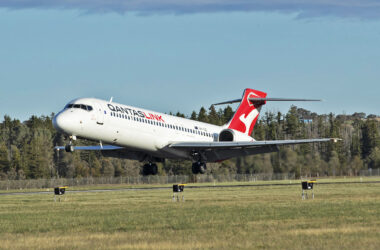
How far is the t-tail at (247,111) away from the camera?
57375mm

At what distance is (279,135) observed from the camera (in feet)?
382

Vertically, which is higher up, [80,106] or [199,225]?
[80,106]

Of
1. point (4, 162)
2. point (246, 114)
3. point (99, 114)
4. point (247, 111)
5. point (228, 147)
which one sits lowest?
point (228, 147)

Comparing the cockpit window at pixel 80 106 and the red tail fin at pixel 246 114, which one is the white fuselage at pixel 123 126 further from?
the red tail fin at pixel 246 114

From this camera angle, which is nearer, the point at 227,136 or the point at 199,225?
the point at 199,225

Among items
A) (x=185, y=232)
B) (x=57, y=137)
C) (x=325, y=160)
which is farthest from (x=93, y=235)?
(x=57, y=137)

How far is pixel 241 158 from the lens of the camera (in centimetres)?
5231

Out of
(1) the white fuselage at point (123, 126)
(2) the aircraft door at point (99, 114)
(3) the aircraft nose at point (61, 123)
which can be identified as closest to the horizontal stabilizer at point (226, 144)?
(1) the white fuselage at point (123, 126)

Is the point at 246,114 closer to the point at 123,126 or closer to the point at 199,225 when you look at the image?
the point at 123,126

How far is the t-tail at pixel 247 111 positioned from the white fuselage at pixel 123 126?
837cm

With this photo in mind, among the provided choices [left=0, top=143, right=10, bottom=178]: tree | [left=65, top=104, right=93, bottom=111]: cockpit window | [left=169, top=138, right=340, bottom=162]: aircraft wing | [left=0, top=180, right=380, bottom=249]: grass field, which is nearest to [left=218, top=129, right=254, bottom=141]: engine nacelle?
[left=169, top=138, right=340, bottom=162]: aircraft wing

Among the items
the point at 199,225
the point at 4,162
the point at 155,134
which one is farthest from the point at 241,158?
the point at 4,162

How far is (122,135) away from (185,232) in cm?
1853

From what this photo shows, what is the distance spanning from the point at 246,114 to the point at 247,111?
1.04 ft
